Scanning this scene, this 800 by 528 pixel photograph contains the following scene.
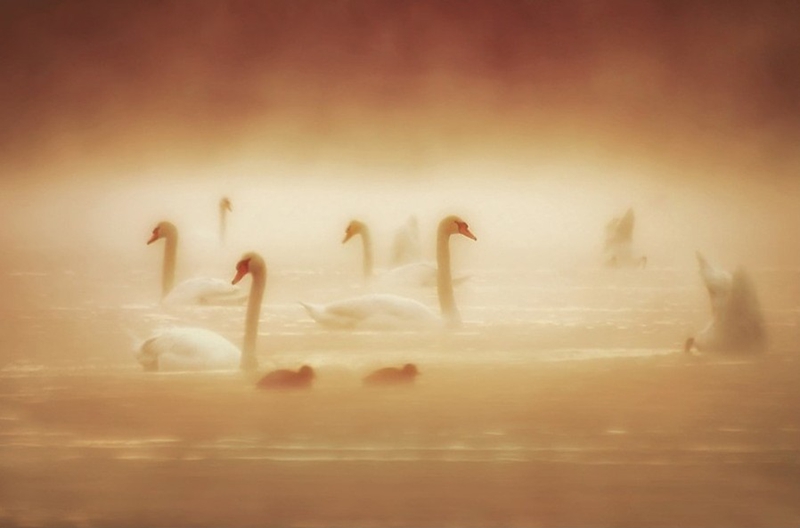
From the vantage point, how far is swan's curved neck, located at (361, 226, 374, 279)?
292 centimetres

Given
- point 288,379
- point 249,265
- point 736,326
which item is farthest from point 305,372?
point 736,326

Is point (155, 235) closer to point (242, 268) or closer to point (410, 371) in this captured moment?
point (242, 268)

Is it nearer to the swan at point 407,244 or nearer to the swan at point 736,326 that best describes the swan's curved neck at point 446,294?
the swan at point 407,244

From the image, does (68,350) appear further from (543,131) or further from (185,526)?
(543,131)

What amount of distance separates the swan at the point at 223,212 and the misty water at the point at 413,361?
17 mm

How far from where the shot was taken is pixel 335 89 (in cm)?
297

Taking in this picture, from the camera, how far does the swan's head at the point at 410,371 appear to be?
9.35 ft

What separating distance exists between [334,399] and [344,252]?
1.26 ft

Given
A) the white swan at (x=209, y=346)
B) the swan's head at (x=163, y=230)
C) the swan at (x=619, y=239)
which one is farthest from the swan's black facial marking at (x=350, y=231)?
the swan at (x=619, y=239)

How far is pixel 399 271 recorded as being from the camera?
2.93 metres

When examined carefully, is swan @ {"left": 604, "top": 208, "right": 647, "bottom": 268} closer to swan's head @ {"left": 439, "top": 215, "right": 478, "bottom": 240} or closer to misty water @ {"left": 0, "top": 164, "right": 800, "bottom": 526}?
misty water @ {"left": 0, "top": 164, "right": 800, "bottom": 526}

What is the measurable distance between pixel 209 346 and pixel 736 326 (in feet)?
4.34

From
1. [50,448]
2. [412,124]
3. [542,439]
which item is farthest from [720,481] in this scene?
[50,448]

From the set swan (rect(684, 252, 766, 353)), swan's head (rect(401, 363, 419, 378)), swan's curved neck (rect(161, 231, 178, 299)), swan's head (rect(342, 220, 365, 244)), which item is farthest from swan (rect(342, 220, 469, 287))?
swan (rect(684, 252, 766, 353))
